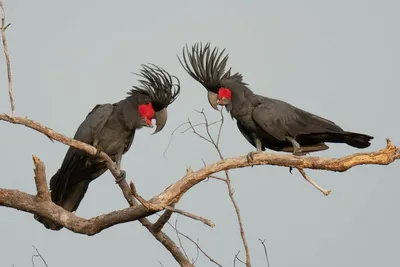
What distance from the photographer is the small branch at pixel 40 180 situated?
5.68m

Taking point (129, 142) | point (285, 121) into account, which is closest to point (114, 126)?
point (129, 142)

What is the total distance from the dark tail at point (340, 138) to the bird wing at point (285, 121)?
0.27ft

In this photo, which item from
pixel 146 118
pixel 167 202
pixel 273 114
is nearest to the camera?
pixel 167 202

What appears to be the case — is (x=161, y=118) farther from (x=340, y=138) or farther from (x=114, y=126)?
(x=340, y=138)

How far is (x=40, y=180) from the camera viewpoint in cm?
574

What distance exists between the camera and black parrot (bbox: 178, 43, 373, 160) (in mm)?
7262

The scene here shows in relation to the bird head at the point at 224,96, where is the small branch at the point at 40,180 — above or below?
below

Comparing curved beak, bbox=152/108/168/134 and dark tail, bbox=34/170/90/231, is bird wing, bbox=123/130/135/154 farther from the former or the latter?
dark tail, bbox=34/170/90/231

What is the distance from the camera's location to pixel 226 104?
7656mm

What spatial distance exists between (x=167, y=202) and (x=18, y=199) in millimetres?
1482

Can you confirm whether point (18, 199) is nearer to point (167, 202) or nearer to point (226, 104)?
point (167, 202)

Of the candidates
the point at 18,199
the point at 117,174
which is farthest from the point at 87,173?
the point at 18,199

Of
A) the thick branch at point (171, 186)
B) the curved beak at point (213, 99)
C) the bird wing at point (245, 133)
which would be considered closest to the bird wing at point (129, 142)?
the curved beak at point (213, 99)

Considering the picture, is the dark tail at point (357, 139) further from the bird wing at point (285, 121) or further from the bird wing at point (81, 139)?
the bird wing at point (81, 139)
